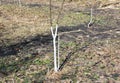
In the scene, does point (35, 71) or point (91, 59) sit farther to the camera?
point (91, 59)

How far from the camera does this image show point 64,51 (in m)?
15.6

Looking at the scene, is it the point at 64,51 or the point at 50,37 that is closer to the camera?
the point at 64,51

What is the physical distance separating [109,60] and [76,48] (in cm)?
232

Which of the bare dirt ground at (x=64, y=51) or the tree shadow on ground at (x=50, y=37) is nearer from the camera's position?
the bare dirt ground at (x=64, y=51)

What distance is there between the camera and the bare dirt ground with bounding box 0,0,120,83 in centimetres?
1255

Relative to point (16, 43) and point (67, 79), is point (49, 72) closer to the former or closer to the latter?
point (67, 79)

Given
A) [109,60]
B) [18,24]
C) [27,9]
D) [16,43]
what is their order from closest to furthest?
1. [109,60]
2. [16,43]
3. [18,24]
4. [27,9]

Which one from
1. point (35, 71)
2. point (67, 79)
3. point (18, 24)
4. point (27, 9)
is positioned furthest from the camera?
point (27, 9)

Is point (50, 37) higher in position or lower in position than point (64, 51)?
lower

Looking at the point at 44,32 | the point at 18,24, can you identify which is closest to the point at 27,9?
the point at 18,24

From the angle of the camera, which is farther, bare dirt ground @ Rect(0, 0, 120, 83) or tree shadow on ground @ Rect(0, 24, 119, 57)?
tree shadow on ground @ Rect(0, 24, 119, 57)

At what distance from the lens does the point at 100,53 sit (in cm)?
1543

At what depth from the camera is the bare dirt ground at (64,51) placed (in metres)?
12.5

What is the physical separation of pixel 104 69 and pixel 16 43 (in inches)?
227
